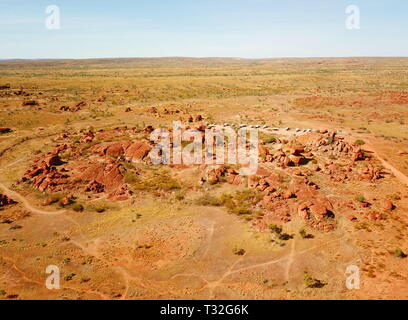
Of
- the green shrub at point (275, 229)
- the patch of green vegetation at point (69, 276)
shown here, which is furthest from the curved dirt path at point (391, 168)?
the patch of green vegetation at point (69, 276)

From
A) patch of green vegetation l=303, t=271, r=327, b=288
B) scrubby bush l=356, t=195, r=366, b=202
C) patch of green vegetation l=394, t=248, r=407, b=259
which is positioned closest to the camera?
patch of green vegetation l=303, t=271, r=327, b=288

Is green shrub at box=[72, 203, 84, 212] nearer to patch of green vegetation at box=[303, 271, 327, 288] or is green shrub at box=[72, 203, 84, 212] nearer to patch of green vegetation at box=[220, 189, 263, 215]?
patch of green vegetation at box=[220, 189, 263, 215]

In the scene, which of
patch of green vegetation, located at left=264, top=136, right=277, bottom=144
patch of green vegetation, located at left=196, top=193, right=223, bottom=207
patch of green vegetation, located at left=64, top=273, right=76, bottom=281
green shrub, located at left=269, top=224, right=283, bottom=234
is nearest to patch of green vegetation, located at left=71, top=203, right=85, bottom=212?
patch of green vegetation, located at left=64, top=273, right=76, bottom=281

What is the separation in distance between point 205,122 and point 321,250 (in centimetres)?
3823

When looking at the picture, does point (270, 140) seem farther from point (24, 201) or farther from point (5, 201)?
point (5, 201)

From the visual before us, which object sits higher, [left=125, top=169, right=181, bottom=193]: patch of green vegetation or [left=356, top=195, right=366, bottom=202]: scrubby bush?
[left=125, top=169, right=181, bottom=193]: patch of green vegetation

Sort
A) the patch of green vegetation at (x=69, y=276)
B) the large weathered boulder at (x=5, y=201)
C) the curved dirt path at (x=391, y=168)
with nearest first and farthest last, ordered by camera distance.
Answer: the patch of green vegetation at (x=69, y=276) → the large weathered boulder at (x=5, y=201) → the curved dirt path at (x=391, y=168)

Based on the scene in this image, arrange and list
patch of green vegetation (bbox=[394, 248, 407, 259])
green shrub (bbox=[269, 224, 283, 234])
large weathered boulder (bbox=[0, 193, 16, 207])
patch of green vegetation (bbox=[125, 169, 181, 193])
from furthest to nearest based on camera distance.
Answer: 1. patch of green vegetation (bbox=[125, 169, 181, 193])
2. large weathered boulder (bbox=[0, 193, 16, 207])
3. green shrub (bbox=[269, 224, 283, 234])
4. patch of green vegetation (bbox=[394, 248, 407, 259])

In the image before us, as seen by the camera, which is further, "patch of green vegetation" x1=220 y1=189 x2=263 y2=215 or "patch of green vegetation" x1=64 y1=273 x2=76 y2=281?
"patch of green vegetation" x1=220 y1=189 x2=263 y2=215

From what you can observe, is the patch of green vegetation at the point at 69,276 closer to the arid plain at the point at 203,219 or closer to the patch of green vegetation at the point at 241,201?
the arid plain at the point at 203,219

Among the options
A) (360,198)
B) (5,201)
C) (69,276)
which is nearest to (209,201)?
(69,276)
